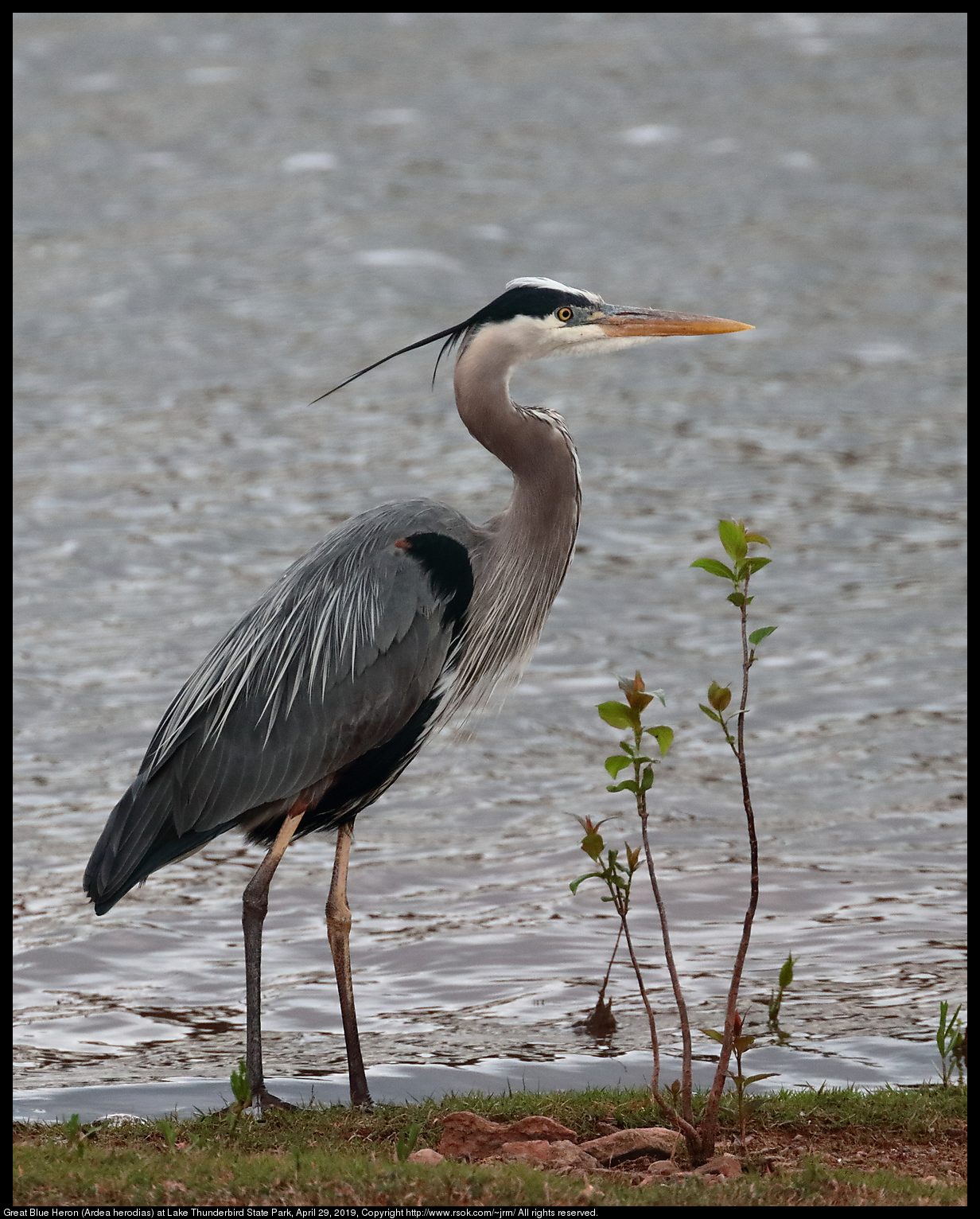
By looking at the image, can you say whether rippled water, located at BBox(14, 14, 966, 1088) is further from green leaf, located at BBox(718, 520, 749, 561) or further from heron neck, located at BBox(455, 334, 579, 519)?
green leaf, located at BBox(718, 520, 749, 561)

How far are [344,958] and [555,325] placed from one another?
8.49ft

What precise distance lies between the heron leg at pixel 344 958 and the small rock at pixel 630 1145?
1101 millimetres

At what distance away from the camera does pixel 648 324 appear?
22.8 feet

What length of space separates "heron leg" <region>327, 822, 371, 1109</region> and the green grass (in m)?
0.15

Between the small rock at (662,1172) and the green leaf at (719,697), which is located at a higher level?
the green leaf at (719,697)

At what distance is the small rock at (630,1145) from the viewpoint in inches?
211

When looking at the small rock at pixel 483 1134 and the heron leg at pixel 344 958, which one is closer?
the small rock at pixel 483 1134

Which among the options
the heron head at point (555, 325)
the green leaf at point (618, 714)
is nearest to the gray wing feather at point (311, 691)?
the heron head at point (555, 325)

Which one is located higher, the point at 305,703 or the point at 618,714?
the point at 618,714

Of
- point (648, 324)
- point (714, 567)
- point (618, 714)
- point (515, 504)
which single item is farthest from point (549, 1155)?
point (648, 324)

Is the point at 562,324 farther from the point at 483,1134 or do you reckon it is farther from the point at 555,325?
the point at 483,1134

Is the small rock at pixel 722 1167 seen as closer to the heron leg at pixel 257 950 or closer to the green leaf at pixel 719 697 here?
the green leaf at pixel 719 697

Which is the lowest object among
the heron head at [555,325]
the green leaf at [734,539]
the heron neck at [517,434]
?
the green leaf at [734,539]
